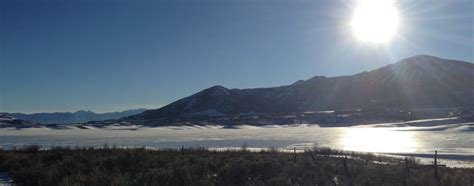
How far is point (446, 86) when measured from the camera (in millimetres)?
189000

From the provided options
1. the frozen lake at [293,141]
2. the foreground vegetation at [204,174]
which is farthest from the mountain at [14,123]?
the foreground vegetation at [204,174]

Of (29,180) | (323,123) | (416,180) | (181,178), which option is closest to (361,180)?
(416,180)

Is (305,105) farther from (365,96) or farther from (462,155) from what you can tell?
(462,155)

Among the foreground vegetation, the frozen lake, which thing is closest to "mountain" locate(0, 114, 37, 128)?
the frozen lake

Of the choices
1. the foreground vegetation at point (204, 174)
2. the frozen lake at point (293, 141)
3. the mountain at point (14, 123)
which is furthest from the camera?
the mountain at point (14, 123)

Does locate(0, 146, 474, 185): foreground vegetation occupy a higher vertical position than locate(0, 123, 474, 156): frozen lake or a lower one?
lower

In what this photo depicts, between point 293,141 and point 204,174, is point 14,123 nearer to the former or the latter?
point 293,141

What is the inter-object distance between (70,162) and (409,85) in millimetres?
197148

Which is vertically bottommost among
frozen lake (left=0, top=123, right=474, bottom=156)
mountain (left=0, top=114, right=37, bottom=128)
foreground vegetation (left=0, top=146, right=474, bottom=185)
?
foreground vegetation (left=0, top=146, right=474, bottom=185)

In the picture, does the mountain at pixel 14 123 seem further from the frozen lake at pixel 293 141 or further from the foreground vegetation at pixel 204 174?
the foreground vegetation at pixel 204 174

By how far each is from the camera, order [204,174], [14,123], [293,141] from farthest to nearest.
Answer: [14,123] → [293,141] → [204,174]

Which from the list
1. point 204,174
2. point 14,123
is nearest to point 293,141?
point 204,174

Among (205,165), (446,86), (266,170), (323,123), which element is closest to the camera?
(266,170)

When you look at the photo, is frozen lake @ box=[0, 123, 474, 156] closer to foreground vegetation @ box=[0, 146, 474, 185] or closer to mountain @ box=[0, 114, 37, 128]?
foreground vegetation @ box=[0, 146, 474, 185]
